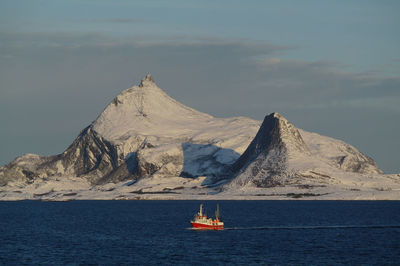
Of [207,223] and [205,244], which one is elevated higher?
[207,223]

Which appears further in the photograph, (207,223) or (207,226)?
(207,223)

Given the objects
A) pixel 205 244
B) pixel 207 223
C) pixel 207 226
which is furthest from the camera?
pixel 207 223

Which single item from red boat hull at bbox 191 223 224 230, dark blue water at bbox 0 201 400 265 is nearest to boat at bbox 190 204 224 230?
red boat hull at bbox 191 223 224 230

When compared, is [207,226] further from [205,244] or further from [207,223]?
[205,244]

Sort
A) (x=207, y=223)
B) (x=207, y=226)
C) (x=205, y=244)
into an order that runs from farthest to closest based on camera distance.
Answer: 1. (x=207, y=223)
2. (x=207, y=226)
3. (x=205, y=244)

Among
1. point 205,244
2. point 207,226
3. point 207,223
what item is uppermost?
point 207,223

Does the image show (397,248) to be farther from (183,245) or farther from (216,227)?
(216,227)

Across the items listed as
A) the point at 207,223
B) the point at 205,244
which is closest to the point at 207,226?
the point at 207,223

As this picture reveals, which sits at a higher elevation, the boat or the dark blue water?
the boat

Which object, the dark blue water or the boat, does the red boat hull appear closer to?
the boat

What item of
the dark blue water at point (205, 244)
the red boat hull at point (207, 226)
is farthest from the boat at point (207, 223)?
the dark blue water at point (205, 244)

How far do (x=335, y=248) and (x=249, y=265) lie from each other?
25.8 metres

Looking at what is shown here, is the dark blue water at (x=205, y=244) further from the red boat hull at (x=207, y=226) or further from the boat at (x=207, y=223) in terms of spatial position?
the boat at (x=207, y=223)

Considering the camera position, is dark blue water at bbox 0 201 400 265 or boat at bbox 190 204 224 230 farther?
boat at bbox 190 204 224 230
